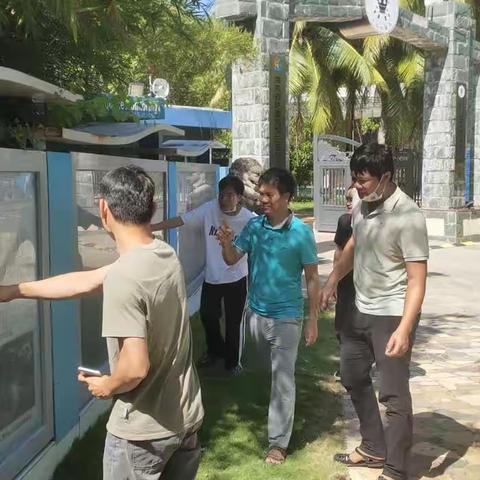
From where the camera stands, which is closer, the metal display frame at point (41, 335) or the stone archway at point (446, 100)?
the metal display frame at point (41, 335)

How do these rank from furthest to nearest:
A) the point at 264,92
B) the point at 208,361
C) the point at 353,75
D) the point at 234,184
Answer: the point at 353,75 < the point at 264,92 < the point at 208,361 < the point at 234,184

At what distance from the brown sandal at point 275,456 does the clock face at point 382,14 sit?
30.3 ft

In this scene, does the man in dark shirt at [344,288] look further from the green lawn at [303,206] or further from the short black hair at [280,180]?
the green lawn at [303,206]

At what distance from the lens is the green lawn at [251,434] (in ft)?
12.5

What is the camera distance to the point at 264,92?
1019 cm

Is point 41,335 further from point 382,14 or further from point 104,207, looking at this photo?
point 382,14

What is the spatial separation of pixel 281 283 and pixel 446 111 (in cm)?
1349

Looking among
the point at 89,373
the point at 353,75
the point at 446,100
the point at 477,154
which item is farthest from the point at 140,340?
the point at 353,75

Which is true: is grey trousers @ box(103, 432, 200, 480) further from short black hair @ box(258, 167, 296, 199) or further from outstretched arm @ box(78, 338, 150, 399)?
short black hair @ box(258, 167, 296, 199)

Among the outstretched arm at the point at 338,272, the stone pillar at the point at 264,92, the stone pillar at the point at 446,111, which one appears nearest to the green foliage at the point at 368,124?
the stone pillar at the point at 446,111

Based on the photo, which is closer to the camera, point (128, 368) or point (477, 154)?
point (128, 368)

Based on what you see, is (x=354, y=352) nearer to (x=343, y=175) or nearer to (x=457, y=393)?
(x=457, y=393)

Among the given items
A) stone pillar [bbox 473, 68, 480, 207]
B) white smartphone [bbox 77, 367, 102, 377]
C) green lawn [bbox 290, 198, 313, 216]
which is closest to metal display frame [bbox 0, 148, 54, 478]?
white smartphone [bbox 77, 367, 102, 377]

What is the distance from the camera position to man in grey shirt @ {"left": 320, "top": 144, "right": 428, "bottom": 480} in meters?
3.38
